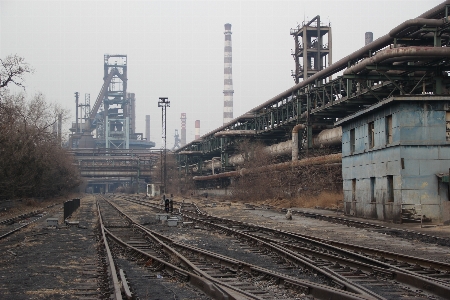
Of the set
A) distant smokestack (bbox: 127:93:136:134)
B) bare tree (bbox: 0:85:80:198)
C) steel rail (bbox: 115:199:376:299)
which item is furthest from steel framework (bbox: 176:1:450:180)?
distant smokestack (bbox: 127:93:136:134)

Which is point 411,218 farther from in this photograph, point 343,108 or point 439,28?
point 343,108

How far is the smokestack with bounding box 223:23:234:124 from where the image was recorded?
380 feet

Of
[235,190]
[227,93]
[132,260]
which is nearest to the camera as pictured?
[132,260]

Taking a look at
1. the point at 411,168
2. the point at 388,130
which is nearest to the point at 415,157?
the point at 411,168

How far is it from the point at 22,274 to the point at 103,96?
462 feet

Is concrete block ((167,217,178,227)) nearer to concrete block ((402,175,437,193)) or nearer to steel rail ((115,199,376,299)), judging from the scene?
concrete block ((402,175,437,193))

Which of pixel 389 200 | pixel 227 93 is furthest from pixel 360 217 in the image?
pixel 227 93

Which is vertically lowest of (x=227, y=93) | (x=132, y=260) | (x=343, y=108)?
(x=132, y=260)

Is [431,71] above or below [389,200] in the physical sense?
above

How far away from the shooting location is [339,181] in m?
34.9

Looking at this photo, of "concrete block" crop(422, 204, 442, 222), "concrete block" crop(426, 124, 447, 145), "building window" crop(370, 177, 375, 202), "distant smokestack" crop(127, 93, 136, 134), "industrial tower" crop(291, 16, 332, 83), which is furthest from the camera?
"distant smokestack" crop(127, 93, 136, 134)

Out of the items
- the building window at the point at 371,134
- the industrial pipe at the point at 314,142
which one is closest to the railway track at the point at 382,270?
the building window at the point at 371,134

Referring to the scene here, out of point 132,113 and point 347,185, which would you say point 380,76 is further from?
point 132,113

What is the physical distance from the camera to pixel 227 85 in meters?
118
